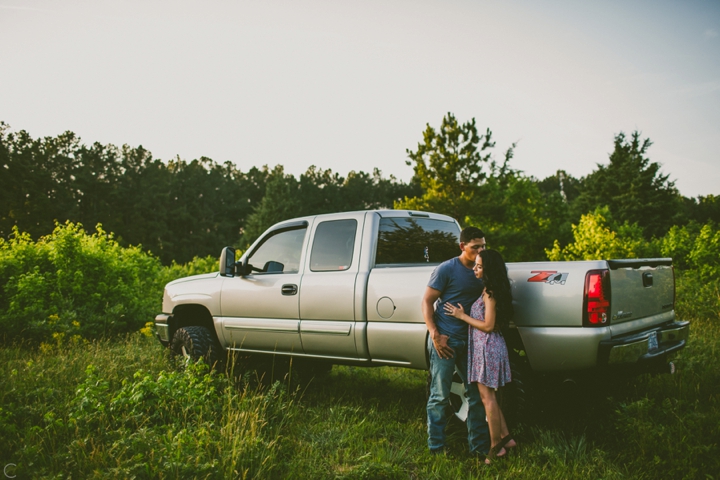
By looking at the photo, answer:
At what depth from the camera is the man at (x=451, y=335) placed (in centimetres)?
333

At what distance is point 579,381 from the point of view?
3.19 m

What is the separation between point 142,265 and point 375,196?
5797 cm

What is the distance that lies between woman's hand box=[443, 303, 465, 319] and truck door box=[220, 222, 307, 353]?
1.69 m

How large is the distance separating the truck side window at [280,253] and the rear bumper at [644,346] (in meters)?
2.87

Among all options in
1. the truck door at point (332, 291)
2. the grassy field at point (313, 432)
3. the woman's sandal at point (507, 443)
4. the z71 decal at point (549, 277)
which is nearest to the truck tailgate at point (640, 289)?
the z71 decal at point (549, 277)

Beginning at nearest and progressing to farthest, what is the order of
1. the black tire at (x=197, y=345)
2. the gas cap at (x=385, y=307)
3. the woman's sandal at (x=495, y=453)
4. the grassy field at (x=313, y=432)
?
the grassy field at (x=313, y=432) < the woman's sandal at (x=495, y=453) < the gas cap at (x=385, y=307) < the black tire at (x=197, y=345)

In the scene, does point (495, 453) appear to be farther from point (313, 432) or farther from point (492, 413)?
point (313, 432)

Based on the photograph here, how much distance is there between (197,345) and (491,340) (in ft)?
10.9

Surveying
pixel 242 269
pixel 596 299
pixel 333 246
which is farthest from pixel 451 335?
pixel 242 269

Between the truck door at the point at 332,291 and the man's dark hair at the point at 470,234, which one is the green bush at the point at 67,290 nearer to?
the truck door at the point at 332,291

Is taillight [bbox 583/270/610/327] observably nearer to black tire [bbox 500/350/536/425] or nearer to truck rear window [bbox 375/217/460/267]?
black tire [bbox 500/350/536/425]

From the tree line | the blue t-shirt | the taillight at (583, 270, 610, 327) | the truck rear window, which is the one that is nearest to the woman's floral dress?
the blue t-shirt

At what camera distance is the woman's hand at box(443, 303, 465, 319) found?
332 cm

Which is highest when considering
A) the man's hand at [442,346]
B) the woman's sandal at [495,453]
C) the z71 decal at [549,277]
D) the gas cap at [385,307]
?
the z71 decal at [549,277]
